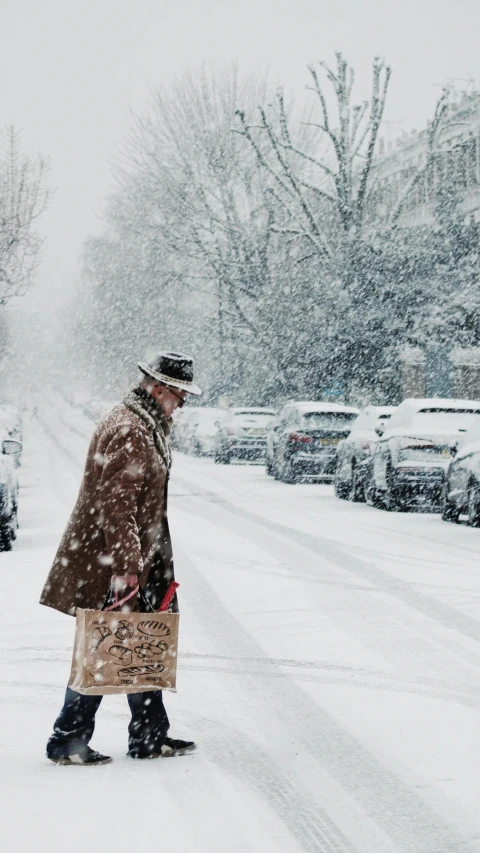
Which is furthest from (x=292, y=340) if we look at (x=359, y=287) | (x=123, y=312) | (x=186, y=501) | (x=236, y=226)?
(x=123, y=312)

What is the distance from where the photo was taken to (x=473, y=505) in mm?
15320

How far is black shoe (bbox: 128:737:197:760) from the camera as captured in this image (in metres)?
4.95

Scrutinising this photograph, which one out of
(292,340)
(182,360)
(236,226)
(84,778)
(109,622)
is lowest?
(84,778)

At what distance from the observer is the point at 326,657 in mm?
7180

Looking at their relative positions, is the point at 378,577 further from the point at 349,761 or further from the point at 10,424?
the point at 10,424

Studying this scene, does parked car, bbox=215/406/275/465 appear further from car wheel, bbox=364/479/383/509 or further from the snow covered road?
the snow covered road

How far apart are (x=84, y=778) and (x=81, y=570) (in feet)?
2.66

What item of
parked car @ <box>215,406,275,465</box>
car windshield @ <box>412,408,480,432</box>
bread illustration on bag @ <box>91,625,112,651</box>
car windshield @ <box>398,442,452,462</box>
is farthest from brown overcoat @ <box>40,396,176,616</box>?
parked car @ <box>215,406,275,465</box>

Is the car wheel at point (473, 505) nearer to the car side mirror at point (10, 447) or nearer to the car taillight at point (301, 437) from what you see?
the car side mirror at point (10, 447)

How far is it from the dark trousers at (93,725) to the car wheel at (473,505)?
1071 cm

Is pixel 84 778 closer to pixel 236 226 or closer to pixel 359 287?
pixel 359 287

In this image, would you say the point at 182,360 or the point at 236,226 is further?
the point at 236,226

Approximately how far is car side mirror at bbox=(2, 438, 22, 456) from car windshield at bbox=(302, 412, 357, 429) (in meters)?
10.5

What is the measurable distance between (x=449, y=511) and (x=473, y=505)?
115 centimetres
